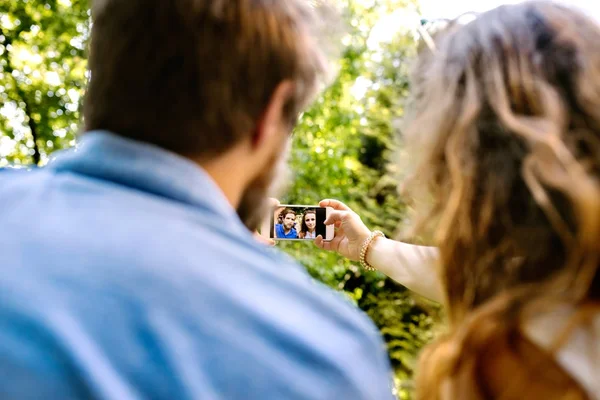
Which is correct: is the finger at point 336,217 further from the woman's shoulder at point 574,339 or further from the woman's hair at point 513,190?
the woman's shoulder at point 574,339

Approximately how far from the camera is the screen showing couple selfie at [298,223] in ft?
7.33

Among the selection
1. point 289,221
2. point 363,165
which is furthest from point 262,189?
point 363,165

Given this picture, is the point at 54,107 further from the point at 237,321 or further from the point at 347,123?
the point at 237,321

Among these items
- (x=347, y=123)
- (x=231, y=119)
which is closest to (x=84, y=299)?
(x=231, y=119)

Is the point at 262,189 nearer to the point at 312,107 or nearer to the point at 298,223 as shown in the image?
the point at 298,223

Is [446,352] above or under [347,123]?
above

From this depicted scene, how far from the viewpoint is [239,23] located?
0.82 metres

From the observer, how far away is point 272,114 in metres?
0.89

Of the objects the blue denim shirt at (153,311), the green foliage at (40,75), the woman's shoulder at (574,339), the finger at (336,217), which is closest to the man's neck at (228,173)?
the blue denim shirt at (153,311)

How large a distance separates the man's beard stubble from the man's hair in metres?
0.11

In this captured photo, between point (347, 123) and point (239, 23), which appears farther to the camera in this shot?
point (347, 123)

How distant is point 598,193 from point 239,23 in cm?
56

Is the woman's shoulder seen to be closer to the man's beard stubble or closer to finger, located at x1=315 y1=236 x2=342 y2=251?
the man's beard stubble

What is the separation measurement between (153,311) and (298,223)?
1.65 meters
